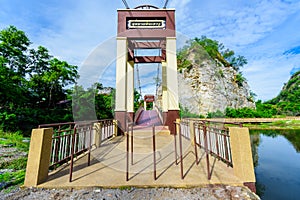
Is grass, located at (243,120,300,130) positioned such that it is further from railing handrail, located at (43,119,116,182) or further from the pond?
railing handrail, located at (43,119,116,182)

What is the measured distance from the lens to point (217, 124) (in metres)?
2.27

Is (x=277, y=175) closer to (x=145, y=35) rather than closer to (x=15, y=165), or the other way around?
(x=145, y=35)

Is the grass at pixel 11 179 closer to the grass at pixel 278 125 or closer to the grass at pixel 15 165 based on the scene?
the grass at pixel 15 165

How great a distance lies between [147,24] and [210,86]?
57.7ft

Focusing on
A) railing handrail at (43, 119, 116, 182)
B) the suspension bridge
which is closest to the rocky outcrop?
the suspension bridge

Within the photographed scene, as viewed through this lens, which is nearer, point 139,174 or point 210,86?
point 139,174

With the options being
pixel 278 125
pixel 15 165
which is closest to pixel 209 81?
pixel 278 125

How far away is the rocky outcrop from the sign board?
13913 millimetres

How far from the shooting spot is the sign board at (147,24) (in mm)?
5609

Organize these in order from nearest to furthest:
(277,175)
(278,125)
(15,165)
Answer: (15,165) → (277,175) → (278,125)

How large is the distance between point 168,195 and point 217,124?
1364 millimetres

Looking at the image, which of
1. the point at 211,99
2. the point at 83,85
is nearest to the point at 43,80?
the point at 83,85

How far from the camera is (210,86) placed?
20.6 meters

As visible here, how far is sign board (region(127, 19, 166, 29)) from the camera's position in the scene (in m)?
5.61
